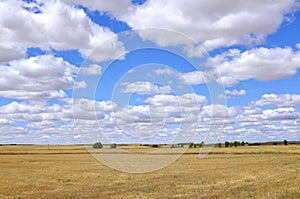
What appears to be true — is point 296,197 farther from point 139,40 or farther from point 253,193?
point 139,40

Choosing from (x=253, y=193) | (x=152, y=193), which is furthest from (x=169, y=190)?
(x=253, y=193)

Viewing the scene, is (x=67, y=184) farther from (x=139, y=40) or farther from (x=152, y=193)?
(x=139, y=40)

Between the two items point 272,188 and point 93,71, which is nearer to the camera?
point 272,188

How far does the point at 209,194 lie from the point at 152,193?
3991 millimetres

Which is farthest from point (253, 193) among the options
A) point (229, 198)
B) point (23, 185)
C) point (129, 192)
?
point (23, 185)

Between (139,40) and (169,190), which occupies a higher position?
(139,40)

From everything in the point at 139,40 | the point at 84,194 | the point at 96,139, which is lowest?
the point at 84,194

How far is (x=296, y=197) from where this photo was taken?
24.3 m

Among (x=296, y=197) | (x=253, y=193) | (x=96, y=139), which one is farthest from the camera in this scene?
(x=96, y=139)

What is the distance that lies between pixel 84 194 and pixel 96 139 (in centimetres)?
1306

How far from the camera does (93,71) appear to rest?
3775cm

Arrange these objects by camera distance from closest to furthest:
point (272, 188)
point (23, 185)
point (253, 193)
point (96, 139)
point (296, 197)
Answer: point (296, 197)
point (253, 193)
point (272, 188)
point (23, 185)
point (96, 139)

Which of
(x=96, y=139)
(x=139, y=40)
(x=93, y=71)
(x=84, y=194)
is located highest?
(x=139, y=40)

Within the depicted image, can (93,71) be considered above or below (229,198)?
above
